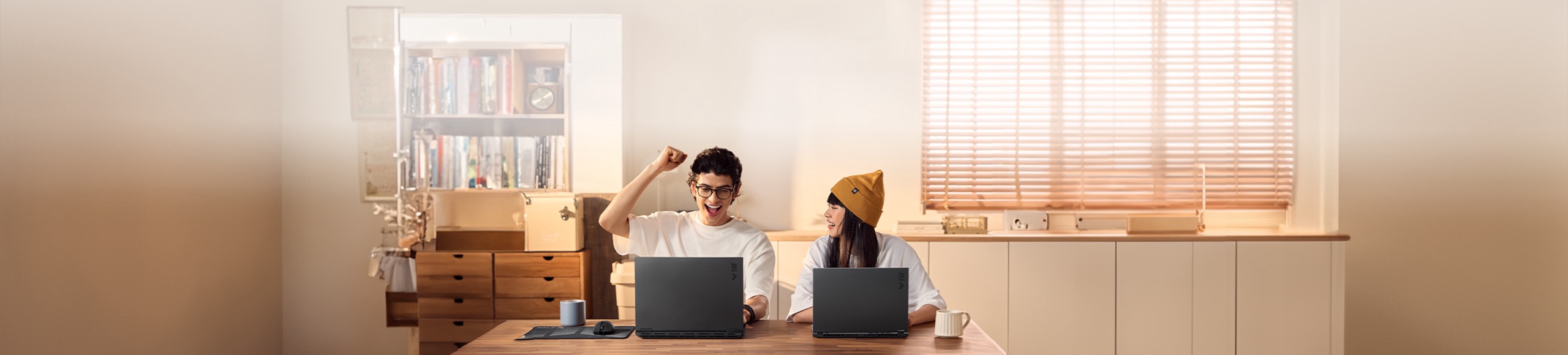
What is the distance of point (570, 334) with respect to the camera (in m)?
2.38

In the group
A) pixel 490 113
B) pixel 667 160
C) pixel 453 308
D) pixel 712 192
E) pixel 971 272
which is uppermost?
pixel 490 113

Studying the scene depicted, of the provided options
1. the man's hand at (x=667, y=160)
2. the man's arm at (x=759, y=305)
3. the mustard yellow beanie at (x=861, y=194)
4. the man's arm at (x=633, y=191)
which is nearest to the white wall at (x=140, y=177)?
the man's arm at (x=633, y=191)

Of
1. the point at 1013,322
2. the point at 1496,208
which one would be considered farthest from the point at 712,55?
the point at 1496,208

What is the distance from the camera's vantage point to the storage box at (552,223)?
12.6 ft

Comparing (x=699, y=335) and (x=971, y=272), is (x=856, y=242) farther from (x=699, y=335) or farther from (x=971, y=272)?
(x=971, y=272)

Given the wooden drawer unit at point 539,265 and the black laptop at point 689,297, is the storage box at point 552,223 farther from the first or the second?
the black laptop at point 689,297

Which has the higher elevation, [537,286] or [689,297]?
[689,297]

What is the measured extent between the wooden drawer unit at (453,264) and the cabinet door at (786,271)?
1210mm

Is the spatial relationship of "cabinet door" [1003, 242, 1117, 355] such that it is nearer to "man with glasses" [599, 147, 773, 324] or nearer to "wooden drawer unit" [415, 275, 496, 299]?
"man with glasses" [599, 147, 773, 324]

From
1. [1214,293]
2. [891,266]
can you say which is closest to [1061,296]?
[1214,293]

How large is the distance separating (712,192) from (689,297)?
695 mm

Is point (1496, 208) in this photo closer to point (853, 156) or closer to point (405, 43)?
point (853, 156)

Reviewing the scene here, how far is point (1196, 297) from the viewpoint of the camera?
13.1ft

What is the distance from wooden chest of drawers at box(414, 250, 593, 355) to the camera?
3873 mm
